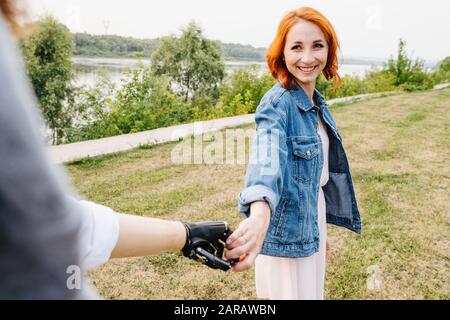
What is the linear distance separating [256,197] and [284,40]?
847 millimetres

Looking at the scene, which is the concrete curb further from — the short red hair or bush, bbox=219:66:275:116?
the short red hair

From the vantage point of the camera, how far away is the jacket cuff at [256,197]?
1540 mm

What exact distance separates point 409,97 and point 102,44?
20.6 m

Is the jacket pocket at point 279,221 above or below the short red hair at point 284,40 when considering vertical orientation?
below

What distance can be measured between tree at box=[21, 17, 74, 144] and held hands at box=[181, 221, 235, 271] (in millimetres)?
14240

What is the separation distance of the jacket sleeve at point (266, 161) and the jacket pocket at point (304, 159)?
0.10 m

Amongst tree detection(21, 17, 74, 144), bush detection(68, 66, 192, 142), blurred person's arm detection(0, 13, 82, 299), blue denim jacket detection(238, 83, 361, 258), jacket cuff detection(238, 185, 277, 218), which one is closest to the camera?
blurred person's arm detection(0, 13, 82, 299)

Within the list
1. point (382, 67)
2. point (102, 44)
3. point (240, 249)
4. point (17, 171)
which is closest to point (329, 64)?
point (240, 249)

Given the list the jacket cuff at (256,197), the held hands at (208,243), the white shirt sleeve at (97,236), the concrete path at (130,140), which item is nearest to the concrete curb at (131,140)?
the concrete path at (130,140)

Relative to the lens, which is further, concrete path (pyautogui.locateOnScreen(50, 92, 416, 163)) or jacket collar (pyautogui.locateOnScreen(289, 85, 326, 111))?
concrete path (pyautogui.locateOnScreen(50, 92, 416, 163))

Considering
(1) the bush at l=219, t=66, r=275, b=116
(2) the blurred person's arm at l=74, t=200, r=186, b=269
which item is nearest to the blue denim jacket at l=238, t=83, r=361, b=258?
(2) the blurred person's arm at l=74, t=200, r=186, b=269

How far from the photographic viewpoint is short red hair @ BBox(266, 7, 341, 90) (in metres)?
1.90

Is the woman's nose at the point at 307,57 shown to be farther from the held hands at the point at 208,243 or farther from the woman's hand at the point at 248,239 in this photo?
the held hands at the point at 208,243
